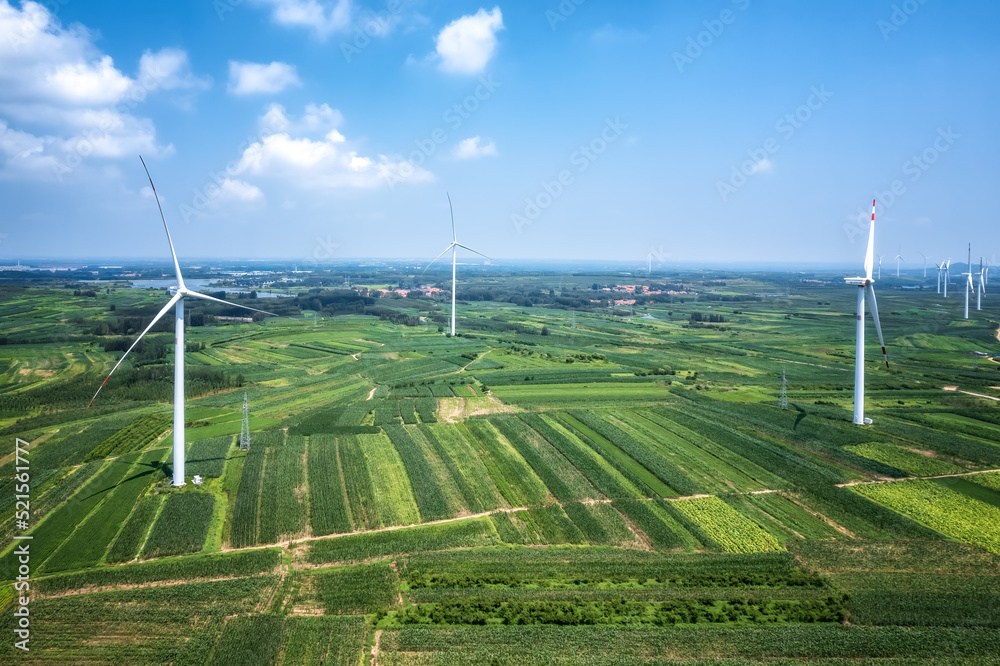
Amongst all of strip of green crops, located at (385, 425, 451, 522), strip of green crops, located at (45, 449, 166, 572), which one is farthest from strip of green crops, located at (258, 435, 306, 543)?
strip of green crops, located at (45, 449, 166, 572)

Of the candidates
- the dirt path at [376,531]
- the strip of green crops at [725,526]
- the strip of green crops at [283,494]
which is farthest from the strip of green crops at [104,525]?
the strip of green crops at [725,526]

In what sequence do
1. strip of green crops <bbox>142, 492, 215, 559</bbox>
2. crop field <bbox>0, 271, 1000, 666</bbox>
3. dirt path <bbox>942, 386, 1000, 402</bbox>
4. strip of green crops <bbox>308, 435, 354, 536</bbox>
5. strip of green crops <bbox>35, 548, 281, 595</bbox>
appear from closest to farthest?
crop field <bbox>0, 271, 1000, 666</bbox> → strip of green crops <bbox>35, 548, 281, 595</bbox> → strip of green crops <bbox>142, 492, 215, 559</bbox> → strip of green crops <bbox>308, 435, 354, 536</bbox> → dirt path <bbox>942, 386, 1000, 402</bbox>

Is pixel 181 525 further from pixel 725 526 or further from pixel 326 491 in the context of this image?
pixel 725 526

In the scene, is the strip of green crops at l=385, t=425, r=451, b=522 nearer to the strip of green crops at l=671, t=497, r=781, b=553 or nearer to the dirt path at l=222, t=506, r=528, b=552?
the dirt path at l=222, t=506, r=528, b=552

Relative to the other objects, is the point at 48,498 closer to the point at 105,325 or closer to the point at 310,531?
the point at 310,531

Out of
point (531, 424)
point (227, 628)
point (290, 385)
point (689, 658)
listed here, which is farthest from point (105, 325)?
point (689, 658)

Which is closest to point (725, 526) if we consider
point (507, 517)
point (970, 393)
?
point (507, 517)

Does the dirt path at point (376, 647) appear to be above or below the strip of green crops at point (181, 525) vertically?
below

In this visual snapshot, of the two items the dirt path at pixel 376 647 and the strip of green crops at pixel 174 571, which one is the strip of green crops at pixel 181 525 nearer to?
the strip of green crops at pixel 174 571

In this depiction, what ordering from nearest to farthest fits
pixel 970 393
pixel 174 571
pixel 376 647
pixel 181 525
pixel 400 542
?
pixel 376 647 < pixel 174 571 < pixel 400 542 < pixel 181 525 < pixel 970 393
